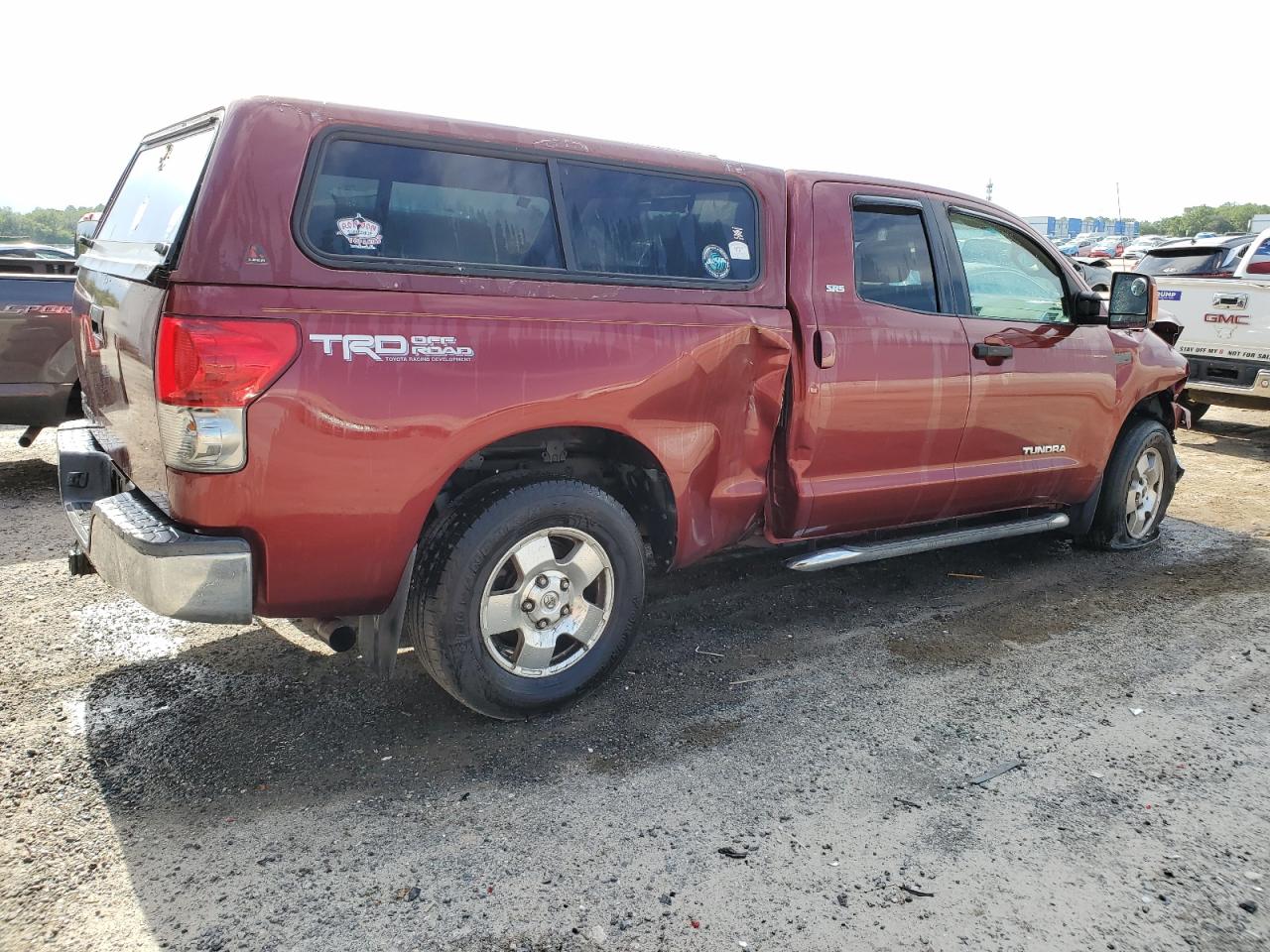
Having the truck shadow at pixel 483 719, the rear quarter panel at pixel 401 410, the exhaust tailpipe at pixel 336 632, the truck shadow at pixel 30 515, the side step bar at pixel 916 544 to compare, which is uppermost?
the rear quarter panel at pixel 401 410

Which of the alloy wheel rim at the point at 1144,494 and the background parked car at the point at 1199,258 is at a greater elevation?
the background parked car at the point at 1199,258

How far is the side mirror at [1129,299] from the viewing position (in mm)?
5258

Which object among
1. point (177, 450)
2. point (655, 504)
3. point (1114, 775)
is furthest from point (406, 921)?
point (1114, 775)

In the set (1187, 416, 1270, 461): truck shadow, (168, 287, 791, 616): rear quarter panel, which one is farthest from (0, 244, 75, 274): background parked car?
(1187, 416, 1270, 461): truck shadow

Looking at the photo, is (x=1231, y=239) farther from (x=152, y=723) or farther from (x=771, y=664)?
(x=152, y=723)

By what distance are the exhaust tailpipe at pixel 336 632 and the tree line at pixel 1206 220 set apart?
3988 inches

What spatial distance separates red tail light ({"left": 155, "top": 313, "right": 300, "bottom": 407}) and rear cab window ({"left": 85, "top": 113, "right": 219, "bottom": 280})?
0.26 metres

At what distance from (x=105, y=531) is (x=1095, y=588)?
4577 millimetres

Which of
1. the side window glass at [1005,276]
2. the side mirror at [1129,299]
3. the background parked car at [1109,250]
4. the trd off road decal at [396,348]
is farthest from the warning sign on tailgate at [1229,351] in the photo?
the background parked car at [1109,250]

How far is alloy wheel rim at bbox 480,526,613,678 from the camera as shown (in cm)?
347

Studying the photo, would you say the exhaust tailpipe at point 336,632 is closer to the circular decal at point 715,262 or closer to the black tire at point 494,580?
the black tire at point 494,580

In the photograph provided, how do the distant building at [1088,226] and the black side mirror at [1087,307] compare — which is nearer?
the black side mirror at [1087,307]

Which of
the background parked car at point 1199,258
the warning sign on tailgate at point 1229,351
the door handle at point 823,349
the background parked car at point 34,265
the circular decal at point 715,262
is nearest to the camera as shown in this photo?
the circular decal at point 715,262

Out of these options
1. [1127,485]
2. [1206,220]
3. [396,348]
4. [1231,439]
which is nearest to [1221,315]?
[1231,439]
